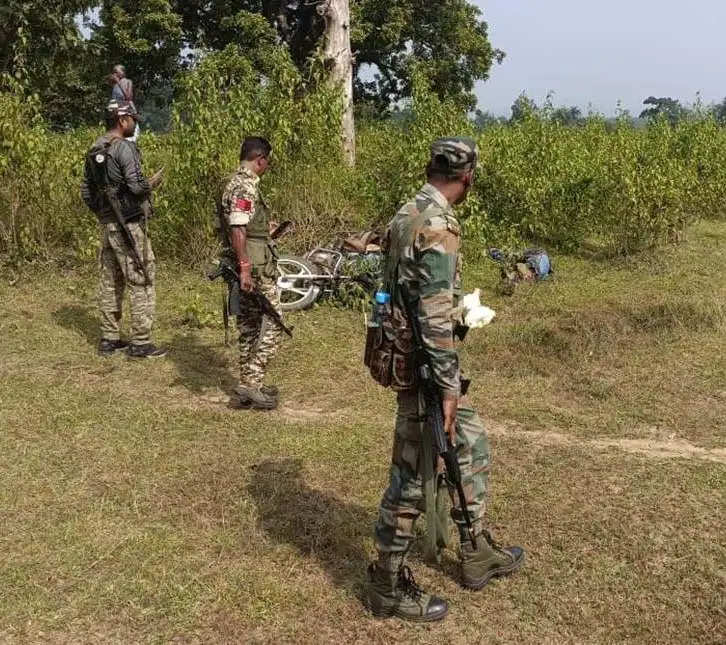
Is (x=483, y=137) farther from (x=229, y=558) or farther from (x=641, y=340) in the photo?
(x=229, y=558)

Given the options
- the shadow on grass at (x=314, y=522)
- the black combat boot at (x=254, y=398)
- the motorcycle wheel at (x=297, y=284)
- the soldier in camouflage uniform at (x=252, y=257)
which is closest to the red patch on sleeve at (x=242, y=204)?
the soldier in camouflage uniform at (x=252, y=257)

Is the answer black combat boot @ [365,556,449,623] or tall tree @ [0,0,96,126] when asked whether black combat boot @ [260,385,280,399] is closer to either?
black combat boot @ [365,556,449,623]

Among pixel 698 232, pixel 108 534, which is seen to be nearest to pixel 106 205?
pixel 108 534

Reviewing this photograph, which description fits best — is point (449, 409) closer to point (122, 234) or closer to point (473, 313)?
point (473, 313)

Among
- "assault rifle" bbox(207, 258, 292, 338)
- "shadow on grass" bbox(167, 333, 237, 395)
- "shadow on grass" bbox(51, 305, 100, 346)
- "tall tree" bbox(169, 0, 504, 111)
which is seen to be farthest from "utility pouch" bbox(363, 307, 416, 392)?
"tall tree" bbox(169, 0, 504, 111)

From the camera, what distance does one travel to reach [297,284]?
26.1 feet

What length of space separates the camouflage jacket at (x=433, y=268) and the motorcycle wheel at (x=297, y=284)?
493cm

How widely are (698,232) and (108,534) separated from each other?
11663 millimetres

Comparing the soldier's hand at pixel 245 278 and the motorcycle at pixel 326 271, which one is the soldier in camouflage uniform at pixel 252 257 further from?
the motorcycle at pixel 326 271

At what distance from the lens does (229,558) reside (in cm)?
362

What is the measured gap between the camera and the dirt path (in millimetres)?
4754

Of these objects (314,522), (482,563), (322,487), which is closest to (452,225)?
(482,563)

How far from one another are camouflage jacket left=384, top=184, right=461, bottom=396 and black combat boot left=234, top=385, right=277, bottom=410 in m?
2.70

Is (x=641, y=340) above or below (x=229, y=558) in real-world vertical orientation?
above
